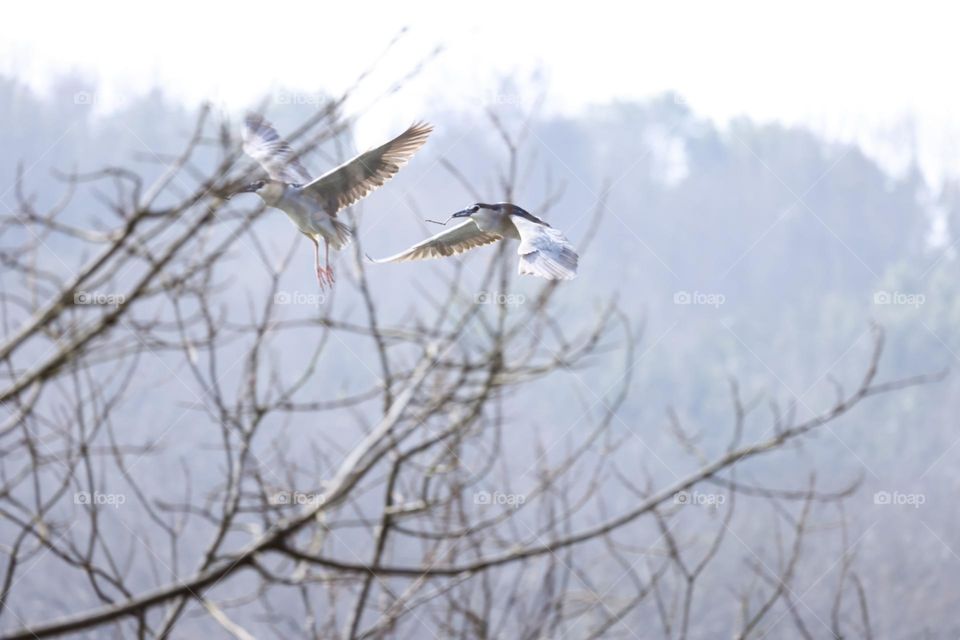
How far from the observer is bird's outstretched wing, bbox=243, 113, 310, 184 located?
1.68 feet

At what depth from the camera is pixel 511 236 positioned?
532mm

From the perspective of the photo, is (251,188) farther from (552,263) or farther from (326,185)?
(552,263)

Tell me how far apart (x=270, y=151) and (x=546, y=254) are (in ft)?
0.56

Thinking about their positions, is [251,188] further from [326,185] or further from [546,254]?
[546,254]

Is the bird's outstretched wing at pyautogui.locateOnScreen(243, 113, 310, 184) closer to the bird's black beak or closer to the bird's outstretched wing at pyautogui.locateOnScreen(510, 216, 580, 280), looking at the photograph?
the bird's black beak

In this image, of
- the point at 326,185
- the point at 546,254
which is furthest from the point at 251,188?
the point at 546,254

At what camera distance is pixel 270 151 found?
1.81ft

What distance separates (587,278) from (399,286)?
3.29 m

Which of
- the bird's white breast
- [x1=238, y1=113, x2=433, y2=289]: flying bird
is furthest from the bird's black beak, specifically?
the bird's white breast

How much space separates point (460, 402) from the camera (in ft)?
10.6

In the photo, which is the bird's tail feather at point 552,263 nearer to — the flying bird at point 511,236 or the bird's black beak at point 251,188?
the flying bird at point 511,236

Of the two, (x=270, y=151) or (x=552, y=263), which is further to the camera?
(x=270, y=151)

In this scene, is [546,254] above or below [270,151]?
below

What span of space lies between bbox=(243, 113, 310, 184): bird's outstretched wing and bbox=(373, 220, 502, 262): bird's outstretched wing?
0.07 meters
